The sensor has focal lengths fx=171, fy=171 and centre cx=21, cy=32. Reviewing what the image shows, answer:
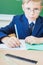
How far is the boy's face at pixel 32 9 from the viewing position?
1.37m

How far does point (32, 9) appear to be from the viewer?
1368 millimetres

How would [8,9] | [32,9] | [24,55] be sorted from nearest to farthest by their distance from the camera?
[24,55], [32,9], [8,9]

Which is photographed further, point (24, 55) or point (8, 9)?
point (8, 9)

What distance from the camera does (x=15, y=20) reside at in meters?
1.47

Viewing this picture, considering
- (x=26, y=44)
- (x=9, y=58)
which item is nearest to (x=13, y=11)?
(x=26, y=44)

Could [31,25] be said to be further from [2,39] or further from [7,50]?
[7,50]

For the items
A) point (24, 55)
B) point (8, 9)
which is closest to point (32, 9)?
point (8, 9)

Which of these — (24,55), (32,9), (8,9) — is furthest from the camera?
(8,9)

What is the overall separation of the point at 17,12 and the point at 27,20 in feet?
0.77

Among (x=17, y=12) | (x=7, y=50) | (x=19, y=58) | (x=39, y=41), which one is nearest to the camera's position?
(x=19, y=58)

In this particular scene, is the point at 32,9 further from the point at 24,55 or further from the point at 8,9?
the point at 24,55

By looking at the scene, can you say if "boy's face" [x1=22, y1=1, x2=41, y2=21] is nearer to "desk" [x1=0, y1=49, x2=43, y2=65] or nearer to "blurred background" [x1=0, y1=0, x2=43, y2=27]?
"blurred background" [x1=0, y1=0, x2=43, y2=27]

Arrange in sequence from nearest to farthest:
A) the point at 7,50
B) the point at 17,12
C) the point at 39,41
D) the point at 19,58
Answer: the point at 19,58, the point at 7,50, the point at 39,41, the point at 17,12

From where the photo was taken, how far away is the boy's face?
1.37m
